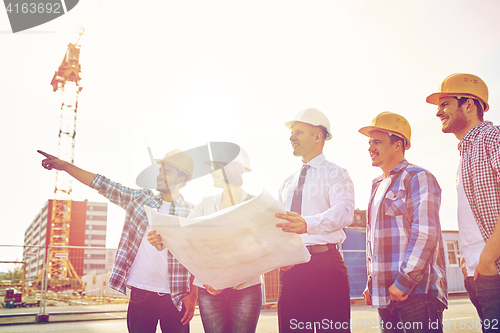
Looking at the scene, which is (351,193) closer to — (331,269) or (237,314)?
(331,269)

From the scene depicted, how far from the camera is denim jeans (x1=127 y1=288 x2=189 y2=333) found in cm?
315

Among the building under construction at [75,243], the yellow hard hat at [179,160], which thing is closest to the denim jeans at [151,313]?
the yellow hard hat at [179,160]

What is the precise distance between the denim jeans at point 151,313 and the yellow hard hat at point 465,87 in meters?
2.73

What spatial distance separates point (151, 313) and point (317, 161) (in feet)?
6.13

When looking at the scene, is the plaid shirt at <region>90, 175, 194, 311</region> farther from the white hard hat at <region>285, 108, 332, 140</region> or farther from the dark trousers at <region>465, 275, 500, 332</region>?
the dark trousers at <region>465, 275, 500, 332</region>

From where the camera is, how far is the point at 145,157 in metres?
3.49

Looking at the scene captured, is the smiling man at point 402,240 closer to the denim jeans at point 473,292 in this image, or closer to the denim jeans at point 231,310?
the denim jeans at point 473,292

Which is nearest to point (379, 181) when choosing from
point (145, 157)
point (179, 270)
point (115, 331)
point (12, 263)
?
point (179, 270)

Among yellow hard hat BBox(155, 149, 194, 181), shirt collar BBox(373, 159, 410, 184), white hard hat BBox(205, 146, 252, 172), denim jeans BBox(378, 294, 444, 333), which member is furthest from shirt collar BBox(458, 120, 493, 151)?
yellow hard hat BBox(155, 149, 194, 181)

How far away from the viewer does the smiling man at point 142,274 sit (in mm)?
3166

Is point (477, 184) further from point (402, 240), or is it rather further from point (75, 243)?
point (75, 243)

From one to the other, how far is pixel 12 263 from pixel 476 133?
1421cm

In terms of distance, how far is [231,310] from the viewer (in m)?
2.88

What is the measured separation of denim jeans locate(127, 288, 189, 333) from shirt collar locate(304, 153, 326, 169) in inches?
65.2
